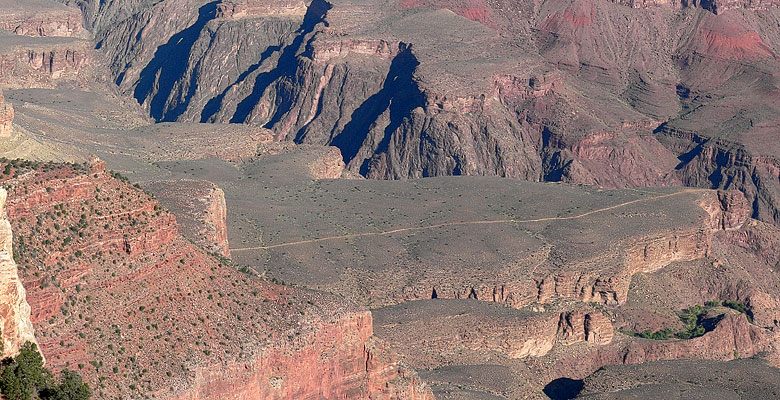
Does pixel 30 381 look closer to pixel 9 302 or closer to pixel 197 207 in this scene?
pixel 9 302

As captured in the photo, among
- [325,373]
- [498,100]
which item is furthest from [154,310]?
[498,100]

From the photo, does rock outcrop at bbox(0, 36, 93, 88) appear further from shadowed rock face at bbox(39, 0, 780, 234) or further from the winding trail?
the winding trail

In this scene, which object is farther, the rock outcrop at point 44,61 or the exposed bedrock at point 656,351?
the rock outcrop at point 44,61

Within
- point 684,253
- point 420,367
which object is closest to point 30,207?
point 420,367

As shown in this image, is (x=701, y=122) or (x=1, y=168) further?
(x=701, y=122)

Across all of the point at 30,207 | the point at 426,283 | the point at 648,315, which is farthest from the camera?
the point at 648,315

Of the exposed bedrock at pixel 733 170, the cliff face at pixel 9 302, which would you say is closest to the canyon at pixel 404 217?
the cliff face at pixel 9 302

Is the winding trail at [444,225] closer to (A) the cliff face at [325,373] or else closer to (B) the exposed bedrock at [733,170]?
(A) the cliff face at [325,373]

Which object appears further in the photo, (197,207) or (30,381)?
(197,207)

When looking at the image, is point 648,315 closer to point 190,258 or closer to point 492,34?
point 190,258
